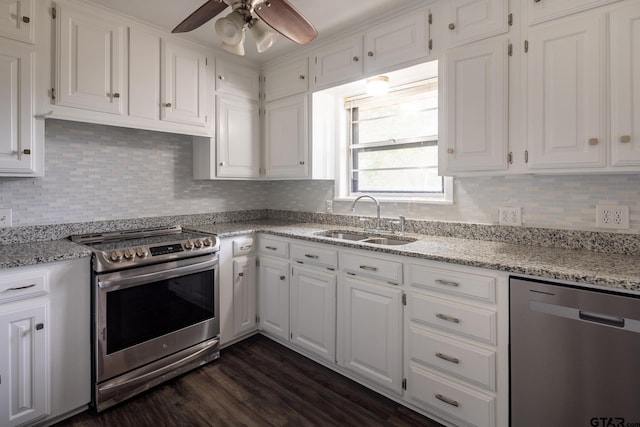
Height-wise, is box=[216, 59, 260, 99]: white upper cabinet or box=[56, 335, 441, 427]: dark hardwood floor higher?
box=[216, 59, 260, 99]: white upper cabinet

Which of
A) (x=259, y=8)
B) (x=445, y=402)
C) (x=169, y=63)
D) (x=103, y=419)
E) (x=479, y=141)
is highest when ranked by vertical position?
(x=169, y=63)

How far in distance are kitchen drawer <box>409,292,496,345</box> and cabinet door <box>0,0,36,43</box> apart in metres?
2.64

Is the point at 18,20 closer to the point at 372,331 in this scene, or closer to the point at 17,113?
the point at 17,113

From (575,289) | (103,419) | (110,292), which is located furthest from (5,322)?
(575,289)

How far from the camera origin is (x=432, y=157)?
2.60m

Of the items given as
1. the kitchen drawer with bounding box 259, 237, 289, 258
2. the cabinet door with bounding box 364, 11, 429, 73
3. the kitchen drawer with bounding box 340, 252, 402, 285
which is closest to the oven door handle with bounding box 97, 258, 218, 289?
the kitchen drawer with bounding box 259, 237, 289, 258

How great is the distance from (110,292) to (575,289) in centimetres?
233

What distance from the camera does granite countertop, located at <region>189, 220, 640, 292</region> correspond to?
1339 millimetres

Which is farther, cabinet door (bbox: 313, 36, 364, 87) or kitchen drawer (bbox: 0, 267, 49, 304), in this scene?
cabinet door (bbox: 313, 36, 364, 87)

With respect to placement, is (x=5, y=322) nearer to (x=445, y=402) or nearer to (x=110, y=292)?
(x=110, y=292)

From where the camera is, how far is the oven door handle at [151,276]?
194 centimetres

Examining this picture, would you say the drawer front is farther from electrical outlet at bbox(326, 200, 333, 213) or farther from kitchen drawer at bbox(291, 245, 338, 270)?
electrical outlet at bbox(326, 200, 333, 213)

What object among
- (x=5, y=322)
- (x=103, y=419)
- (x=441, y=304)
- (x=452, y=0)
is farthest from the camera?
(x=452, y=0)

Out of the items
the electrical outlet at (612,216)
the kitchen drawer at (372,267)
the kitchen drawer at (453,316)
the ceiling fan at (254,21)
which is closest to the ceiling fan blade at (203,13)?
the ceiling fan at (254,21)
